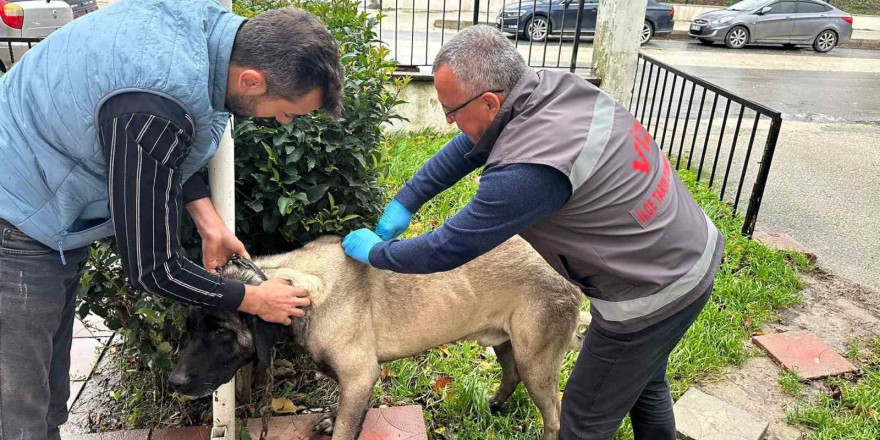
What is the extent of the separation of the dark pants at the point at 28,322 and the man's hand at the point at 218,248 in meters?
0.47

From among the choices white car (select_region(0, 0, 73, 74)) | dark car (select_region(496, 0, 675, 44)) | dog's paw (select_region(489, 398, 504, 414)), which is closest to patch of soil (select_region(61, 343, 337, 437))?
dog's paw (select_region(489, 398, 504, 414))

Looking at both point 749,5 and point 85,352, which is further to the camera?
point 749,5

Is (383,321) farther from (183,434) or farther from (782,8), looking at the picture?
(782,8)

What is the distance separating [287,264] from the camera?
306 centimetres

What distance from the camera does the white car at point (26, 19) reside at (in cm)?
866

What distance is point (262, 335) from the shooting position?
2732mm

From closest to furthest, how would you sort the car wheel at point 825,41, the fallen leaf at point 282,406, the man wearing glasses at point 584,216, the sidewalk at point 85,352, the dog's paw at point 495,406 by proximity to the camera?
the man wearing glasses at point 584,216
the fallen leaf at point 282,406
the sidewalk at point 85,352
the dog's paw at point 495,406
the car wheel at point 825,41

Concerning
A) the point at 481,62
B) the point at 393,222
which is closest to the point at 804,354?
the point at 393,222

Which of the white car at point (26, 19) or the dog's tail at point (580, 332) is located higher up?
the white car at point (26, 19)

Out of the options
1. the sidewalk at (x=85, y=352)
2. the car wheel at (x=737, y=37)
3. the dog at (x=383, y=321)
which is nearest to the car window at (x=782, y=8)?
the car wheel at (x=737, y=37)

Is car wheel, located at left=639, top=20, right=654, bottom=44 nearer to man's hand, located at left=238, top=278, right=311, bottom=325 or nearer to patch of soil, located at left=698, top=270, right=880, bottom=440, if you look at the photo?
patch of soil, located at left=698, top=270, right=880, bottom=440

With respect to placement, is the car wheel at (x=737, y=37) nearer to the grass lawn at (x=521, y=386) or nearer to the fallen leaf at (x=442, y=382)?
the grass lawn at (x=521, y=386)

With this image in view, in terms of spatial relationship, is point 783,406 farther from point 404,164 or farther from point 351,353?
point 404,164

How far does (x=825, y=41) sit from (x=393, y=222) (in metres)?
24.0
